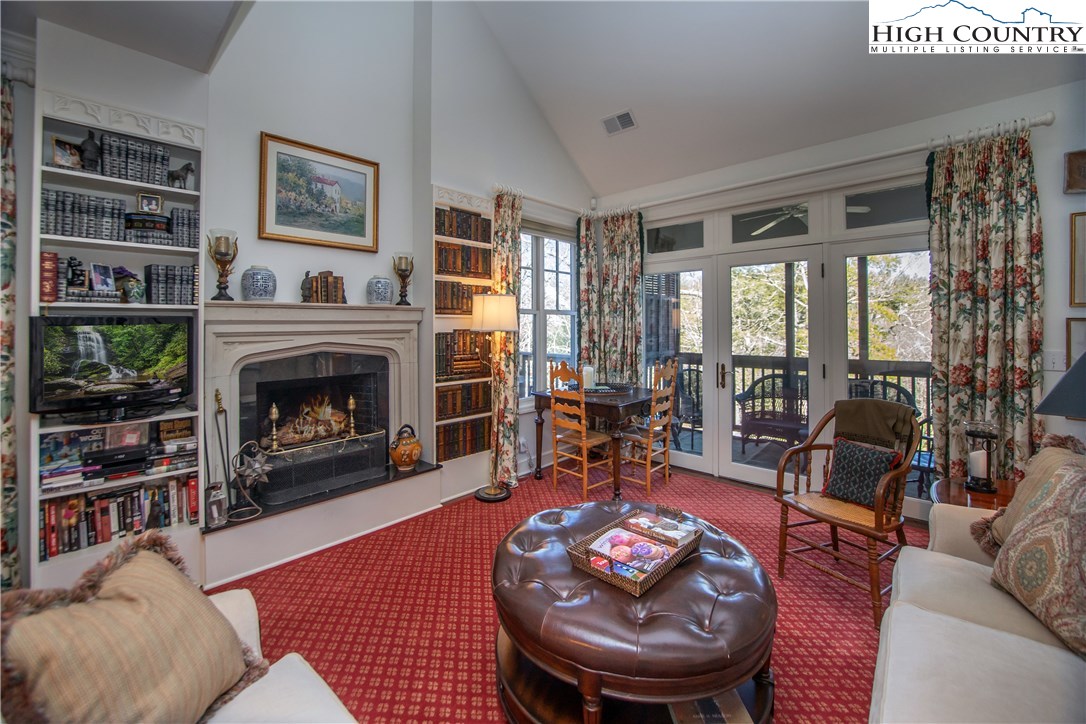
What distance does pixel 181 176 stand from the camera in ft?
7.84

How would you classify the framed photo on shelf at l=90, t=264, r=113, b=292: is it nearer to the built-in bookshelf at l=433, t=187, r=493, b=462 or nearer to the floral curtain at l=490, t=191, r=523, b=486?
the built-in bookshelf at l=433, t=187, r=493, b=462

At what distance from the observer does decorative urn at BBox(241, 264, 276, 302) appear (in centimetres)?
270

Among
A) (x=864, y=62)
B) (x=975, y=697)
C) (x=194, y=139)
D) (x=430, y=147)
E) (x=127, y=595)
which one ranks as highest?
(x=864, y=62)

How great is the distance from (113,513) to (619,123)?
4.39 m

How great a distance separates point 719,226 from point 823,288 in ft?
3.44

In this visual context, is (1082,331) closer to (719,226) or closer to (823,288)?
(823,288)

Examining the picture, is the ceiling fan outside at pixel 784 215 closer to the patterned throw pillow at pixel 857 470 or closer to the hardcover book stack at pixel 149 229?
the patterned throw pillow at pixel 857 470

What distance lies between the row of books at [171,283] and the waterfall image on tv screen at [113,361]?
137 mm

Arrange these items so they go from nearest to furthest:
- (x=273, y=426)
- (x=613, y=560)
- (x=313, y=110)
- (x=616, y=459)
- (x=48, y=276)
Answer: (x=613, y=560) < (x=48, y=276) < (x=273, y=426) < (x=313, y=110) < (x=616, y=459)

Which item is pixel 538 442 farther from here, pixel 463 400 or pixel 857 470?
pixel 857 470

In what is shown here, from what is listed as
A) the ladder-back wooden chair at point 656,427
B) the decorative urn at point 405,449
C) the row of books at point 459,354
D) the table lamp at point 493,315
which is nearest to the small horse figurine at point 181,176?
the row of books at point 459,354


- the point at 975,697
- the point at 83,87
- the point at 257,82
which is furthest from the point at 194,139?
the point at 975,697

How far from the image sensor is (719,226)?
406 centimetres

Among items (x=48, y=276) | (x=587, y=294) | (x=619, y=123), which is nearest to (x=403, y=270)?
(x=48, y=276)
